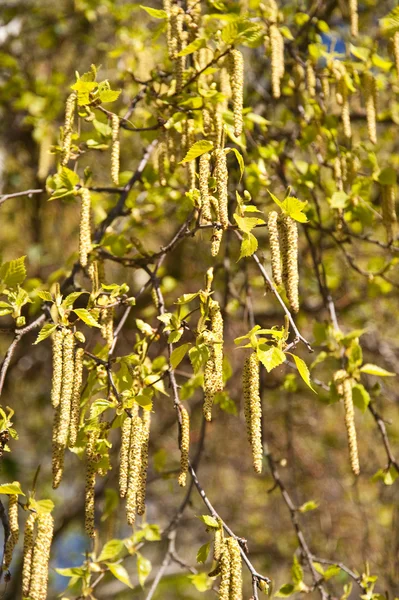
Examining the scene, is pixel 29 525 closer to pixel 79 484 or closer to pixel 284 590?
pixel 284 590

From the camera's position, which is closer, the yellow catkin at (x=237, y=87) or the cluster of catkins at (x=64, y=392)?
the cluster of catkins at (x=64, y=392)

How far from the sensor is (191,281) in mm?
4734

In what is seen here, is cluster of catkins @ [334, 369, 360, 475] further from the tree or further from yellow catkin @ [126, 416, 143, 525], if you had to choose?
yellow catkin @ [126, 416, 143, 525]

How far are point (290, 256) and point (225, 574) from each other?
810mm

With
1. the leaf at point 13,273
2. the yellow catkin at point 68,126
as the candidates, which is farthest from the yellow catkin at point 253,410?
the yellow catkin at point 68,126

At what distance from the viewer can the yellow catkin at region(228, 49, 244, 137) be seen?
6.19ft

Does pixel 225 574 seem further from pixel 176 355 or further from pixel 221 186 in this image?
pixel 221 186

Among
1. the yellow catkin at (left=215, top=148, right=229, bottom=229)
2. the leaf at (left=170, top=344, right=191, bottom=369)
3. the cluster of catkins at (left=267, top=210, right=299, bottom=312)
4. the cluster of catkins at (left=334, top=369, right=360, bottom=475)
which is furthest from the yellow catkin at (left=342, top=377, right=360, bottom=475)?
the yellow catkin at (left=215, top=148, right=229, bottom=229)

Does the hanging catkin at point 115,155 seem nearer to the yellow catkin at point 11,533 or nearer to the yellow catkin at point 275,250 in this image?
the yellow catkin at point 275,250

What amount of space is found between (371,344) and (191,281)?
1.39 meters

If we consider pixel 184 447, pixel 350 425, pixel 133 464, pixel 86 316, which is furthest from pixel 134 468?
pixel 350 425

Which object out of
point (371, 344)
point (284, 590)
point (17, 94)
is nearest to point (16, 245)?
point (17, 94)

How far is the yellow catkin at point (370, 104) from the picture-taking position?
8.35ft

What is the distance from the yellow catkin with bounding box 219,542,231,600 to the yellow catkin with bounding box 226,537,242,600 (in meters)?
0.01
